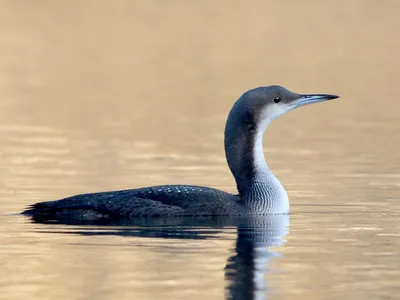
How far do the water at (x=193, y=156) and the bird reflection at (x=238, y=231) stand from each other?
2 cm

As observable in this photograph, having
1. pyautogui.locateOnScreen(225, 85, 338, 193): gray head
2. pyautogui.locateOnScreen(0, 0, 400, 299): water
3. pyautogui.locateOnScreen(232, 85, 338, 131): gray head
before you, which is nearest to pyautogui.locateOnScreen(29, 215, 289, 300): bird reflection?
pyautogui.locateOnScreen(0, 0, 400, 299): water

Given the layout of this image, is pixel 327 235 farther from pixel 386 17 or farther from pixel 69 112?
pixel 386 17

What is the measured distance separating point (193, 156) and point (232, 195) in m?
4.51

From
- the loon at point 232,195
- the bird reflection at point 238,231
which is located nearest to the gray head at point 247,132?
the loon at point 232,195

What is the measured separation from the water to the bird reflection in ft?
0.07

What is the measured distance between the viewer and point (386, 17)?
4419 cm

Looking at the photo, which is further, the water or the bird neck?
the bird neck

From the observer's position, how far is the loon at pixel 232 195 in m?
11.1

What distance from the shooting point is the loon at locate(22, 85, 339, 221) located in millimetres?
11125

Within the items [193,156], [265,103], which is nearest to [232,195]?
[265,103]

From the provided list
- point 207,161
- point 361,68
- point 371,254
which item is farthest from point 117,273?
point 361,68

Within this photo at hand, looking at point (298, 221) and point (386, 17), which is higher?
point (386, 17)

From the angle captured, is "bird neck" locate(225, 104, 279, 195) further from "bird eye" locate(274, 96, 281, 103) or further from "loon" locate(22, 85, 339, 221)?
"bird eye" locate(274, 96, 281, 103)

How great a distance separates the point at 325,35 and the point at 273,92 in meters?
28.9
